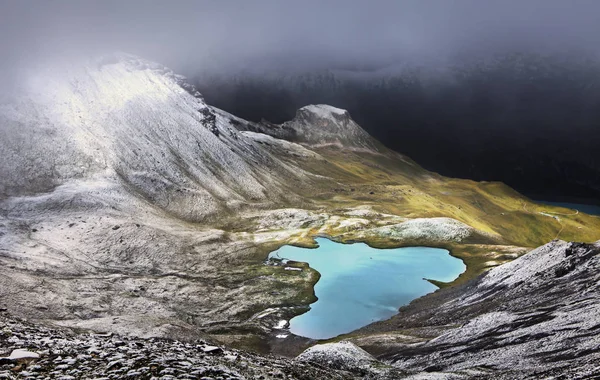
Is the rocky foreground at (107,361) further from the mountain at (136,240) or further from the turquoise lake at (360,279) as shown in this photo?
the turquoise lake at (360,279)

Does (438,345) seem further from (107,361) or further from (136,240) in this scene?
(136,240)

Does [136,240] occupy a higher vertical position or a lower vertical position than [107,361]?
higher

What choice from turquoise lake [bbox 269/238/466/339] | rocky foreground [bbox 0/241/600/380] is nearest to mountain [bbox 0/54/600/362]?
turquoise lake [bbox 269/238/466/339]

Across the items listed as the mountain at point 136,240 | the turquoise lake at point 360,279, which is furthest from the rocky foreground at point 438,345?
the mountain at point 136,240

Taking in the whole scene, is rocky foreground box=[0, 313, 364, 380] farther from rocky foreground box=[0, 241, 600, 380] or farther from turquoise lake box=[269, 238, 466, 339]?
turquoise lake box=[269, 238, 466, 339]

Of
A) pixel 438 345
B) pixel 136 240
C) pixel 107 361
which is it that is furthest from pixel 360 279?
pixel 107 361

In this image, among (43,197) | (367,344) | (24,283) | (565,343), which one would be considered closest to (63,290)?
(24,283)

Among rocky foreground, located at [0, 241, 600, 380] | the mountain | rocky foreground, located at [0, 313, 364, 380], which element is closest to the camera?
rocky foreground, located at [0, 313, 364, 380]

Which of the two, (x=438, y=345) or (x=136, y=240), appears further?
(x=136, y=240)
